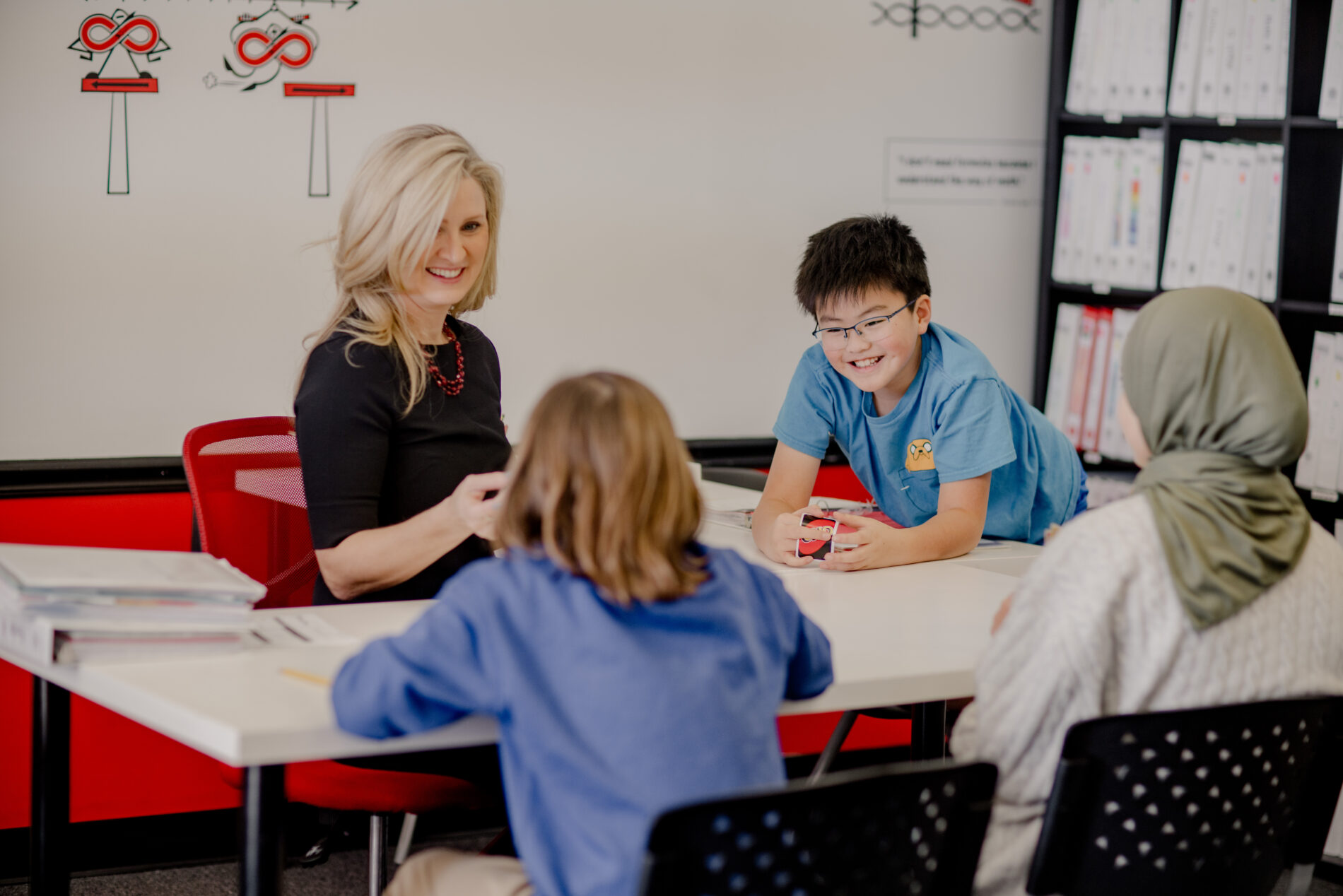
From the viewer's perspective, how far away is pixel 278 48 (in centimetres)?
284

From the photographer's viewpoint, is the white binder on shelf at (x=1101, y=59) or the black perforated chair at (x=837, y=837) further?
the white binder on shelf at (x=1101, y=59)

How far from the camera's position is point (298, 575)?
226 cm

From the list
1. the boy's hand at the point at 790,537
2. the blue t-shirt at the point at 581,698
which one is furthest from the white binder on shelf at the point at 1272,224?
the blue t-shirt at the point at 581,698

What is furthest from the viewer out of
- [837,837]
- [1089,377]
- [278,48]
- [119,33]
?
[1089,377]

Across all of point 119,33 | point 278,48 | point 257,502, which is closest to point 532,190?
point 278,48

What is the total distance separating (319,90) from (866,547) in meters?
1.65

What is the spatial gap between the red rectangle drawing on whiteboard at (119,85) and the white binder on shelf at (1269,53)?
2569mm

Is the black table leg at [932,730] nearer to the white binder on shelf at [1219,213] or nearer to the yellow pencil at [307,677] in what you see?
the yellow pencil at [307,677]

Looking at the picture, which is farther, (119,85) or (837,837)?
(119,85)

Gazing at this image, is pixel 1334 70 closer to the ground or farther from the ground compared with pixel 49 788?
farther from the ground

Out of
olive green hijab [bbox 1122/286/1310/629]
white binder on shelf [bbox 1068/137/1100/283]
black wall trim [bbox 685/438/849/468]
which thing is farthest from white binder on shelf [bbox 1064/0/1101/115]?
olive green hijab [bbox 1122/286/1310/629]

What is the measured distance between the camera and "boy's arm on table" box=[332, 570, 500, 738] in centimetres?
121

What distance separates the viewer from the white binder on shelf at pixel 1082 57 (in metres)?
3.50

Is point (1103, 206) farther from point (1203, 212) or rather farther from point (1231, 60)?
point (1231, 60)
